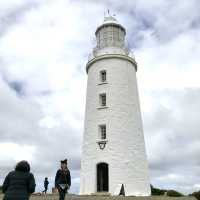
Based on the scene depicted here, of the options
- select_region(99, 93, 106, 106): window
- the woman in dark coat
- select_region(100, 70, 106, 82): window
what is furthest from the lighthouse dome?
the woman in dark coat

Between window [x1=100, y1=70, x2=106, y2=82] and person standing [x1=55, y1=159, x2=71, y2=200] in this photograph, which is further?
window [x1=100, y1=70, x2=106, y2=82]

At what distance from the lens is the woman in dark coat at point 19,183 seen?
6488mm

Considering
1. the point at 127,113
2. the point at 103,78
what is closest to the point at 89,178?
the point at 127,113

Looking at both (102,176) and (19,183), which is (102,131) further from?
(19,183)

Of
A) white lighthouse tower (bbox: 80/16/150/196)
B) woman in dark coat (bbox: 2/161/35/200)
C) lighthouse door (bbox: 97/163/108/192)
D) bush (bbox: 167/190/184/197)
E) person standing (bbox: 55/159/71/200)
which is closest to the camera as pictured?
woman in dark coat (bbox: 2/161/35/200)

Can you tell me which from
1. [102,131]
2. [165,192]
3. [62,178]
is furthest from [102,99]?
[62,178]

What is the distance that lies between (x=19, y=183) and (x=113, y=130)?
16.4 metres

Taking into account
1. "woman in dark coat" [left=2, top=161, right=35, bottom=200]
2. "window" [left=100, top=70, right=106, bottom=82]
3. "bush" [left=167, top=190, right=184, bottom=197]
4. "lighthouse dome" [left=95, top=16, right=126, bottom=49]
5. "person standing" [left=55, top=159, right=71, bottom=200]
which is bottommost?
"woman in dark coat" [left=2, top=161, right=35, bottom=200]

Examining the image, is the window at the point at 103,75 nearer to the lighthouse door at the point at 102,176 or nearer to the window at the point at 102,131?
the window at the point at 102,131

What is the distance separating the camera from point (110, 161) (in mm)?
22156

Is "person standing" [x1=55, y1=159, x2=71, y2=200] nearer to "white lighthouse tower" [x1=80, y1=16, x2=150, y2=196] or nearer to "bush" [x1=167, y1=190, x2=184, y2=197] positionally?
"white lighthouse tower" [x1=80, y1=16, x2=150, y2=196]

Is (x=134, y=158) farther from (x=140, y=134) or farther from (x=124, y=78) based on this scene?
(x=124, y=78)

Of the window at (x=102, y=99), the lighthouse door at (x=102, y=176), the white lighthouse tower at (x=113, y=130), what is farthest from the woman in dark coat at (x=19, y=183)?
the window at (x=102, y=99)

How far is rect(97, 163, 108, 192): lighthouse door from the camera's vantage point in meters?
22.8
